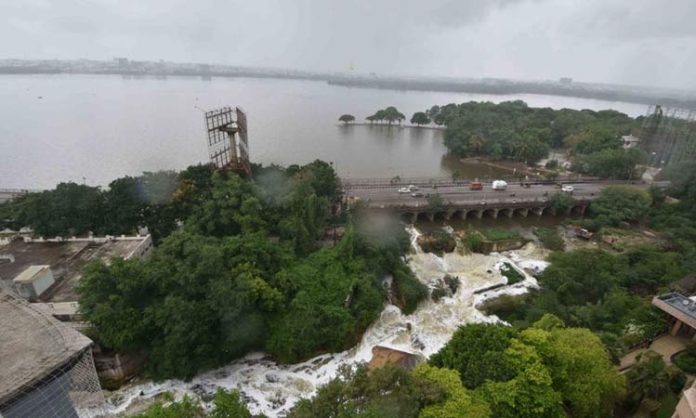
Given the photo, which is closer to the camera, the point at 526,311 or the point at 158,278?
the point at 158,278

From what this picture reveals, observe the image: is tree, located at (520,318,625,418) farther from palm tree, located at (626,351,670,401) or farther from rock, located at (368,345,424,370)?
rock, located at (368,345,424,370)

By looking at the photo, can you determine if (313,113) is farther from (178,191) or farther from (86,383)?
(86,383)


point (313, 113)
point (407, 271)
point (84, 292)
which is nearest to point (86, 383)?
point (84, 292)

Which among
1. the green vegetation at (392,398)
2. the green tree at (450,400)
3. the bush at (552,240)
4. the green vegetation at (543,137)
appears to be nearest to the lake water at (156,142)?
the green vegetation at (543,137)

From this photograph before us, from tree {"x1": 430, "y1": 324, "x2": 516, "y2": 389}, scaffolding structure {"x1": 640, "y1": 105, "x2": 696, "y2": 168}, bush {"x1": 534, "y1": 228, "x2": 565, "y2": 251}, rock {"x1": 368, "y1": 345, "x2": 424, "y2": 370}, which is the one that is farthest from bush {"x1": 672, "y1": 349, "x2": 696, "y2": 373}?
scaffolding structure {"x1": 640, "y1": 105, "x2": 696, "y2": 168}

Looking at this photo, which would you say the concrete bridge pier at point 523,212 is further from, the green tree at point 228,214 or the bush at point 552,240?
the green tree at point 228,214

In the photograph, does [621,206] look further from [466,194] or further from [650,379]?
[650,379]

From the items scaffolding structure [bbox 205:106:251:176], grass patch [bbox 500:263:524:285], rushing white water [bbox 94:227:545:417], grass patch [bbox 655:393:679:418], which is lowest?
rushing white water [bbox 94:227:545:417]
